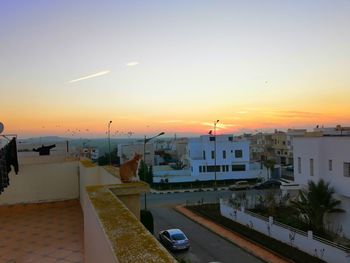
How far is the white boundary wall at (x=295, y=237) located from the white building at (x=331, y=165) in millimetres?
2894

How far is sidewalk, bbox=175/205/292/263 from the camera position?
599 inches

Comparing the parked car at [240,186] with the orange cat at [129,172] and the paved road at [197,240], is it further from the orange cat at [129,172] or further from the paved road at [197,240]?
the orange cat at [129,172]

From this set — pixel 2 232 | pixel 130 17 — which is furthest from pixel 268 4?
pixel 2 232

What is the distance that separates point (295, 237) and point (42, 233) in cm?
1222

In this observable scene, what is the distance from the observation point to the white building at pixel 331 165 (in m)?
17.1

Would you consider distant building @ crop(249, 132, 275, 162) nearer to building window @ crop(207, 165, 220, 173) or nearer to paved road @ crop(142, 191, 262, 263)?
building window @ crop(207, 165, 220, 173)

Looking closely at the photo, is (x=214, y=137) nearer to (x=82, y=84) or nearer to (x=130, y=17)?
(x=82, y=84)

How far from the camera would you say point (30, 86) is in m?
13.9

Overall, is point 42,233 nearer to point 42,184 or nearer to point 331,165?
point 42,184

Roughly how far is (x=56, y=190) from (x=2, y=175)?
2.33 m

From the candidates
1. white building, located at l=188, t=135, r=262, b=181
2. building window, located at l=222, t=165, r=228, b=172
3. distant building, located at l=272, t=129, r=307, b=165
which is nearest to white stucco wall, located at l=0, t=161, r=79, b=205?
white building, located at l=188, t=135, r=262, b=181

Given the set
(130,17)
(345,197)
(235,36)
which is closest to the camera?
(130,17)

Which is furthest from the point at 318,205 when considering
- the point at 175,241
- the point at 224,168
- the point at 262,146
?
the point at 262,146

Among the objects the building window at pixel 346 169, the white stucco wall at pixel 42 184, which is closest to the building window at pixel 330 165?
the building window at pixel 346 169
